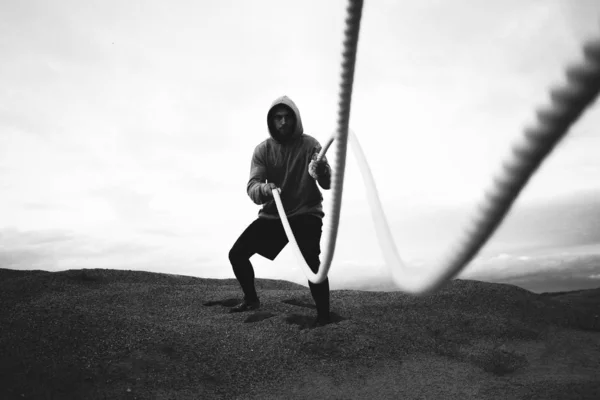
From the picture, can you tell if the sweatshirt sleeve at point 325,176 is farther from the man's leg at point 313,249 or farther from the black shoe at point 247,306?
the black shoe at point 247,306

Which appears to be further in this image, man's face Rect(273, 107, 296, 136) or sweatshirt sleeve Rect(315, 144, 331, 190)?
man's face Rect(273, 107, 296, 136)

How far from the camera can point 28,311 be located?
2.74 m

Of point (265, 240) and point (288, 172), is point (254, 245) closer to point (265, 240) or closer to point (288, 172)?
point (265, 240)

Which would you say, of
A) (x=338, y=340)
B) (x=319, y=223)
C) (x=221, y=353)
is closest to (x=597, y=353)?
(x=338, y=340)

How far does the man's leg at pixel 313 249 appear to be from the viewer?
295 cm

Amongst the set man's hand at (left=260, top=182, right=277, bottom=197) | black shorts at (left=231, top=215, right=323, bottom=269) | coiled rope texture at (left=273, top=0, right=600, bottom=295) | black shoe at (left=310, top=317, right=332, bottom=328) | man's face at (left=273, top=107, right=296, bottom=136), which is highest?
man's face at (left=273, top=107, right=296, bottom=136)

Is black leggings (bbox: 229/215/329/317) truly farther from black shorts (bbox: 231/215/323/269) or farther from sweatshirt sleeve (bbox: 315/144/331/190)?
sweatshirt sleeve (bbox: 315/144/331/190)

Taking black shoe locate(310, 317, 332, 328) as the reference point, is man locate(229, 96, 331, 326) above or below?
above

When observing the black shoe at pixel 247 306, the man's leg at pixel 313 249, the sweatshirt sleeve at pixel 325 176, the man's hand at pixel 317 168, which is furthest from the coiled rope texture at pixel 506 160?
the black shoe at pixel 247 306

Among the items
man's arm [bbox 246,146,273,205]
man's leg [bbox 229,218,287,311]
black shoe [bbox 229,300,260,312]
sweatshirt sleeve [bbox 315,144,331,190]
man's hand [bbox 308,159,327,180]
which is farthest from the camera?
black shoe [bbox 229,300,260,312]

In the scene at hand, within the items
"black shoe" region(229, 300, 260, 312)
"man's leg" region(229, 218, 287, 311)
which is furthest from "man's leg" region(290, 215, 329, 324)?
"black shoe" region(229, 300, 260, 312)

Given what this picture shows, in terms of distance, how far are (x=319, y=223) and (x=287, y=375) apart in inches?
46.5

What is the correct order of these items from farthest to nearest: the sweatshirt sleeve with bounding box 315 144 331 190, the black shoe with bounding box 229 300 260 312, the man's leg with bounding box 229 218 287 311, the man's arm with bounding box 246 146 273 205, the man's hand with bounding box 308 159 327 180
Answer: the black shoe with bounding box 229 300 260 312
the man's leg with bounding box 229 218 287 311
the man's arm with bounding box 246 146 273 205
the sweatshirt sleeve with bounding box 315 144 331 190
the man's hand with bounding box 308 159 327 180

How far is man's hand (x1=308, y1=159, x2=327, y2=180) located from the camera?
2.72 metres
